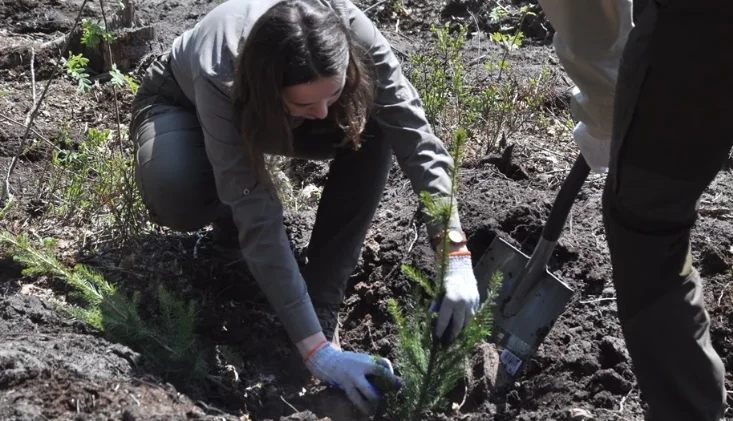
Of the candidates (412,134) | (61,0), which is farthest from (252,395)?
(61,0)

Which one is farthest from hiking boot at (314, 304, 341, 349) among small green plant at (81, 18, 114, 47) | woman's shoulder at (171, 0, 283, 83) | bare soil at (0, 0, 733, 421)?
small green plant at (81, 18, 114, 47)

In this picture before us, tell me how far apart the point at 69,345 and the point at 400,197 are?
1.65m

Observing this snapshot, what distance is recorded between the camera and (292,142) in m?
2.78

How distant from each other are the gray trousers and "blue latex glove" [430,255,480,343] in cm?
58

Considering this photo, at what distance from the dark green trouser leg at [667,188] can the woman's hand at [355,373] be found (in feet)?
2.22

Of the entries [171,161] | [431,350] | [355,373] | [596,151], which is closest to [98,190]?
[171,161]

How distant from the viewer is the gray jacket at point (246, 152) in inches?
101

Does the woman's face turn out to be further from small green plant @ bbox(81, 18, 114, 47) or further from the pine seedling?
small green plant @ bbox(81, 18, 114, 47)

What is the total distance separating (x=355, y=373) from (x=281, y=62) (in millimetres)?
896

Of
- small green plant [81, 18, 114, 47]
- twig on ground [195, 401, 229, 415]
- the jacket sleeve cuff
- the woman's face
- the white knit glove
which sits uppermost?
the woman's face

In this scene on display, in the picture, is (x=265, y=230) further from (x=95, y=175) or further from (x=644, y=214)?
(x=95, y=175)

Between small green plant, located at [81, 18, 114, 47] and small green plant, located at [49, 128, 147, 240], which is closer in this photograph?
small green plant, located at [49, 128, 147, 240]

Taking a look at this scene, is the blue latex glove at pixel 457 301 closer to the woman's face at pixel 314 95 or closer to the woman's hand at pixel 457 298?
the woman's hand at pixel 457 298

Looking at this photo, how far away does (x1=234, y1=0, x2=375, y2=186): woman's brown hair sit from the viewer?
2314 mm
